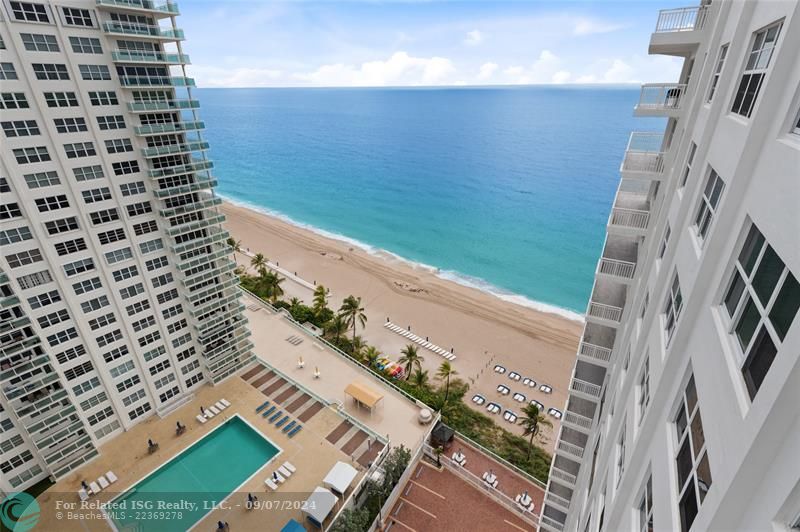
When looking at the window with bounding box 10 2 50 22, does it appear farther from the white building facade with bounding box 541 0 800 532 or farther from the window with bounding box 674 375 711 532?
the window with bounding box 674 375 711 532

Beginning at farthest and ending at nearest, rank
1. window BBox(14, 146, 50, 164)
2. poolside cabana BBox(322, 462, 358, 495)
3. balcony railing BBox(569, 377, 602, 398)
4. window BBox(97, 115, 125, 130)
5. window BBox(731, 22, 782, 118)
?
poolside cabana BBox(322, 462, 358, 495) → window BBox(97, 115, 125, 130) → window BBox(14, 146, 50, 164) → balcony railing BBox(569, 377, 602, 398) → window BBox(731, 22, 782, 118)

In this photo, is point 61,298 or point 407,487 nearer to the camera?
point 61,298

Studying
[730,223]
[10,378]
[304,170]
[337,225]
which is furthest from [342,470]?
[304,170]

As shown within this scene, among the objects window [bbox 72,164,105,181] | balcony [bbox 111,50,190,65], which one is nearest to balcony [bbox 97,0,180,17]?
balcony [bbox 111,50,190,65]

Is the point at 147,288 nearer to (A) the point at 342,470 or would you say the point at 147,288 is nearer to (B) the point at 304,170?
(A) the point at 342,470

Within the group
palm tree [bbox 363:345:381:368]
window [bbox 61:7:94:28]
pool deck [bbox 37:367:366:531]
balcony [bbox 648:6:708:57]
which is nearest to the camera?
balcony [bbox 648:6:708:57]

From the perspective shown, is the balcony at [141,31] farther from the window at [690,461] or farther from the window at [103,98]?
the window at [690,461]

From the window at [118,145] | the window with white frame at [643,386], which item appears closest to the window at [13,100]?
the window at [118,145]
